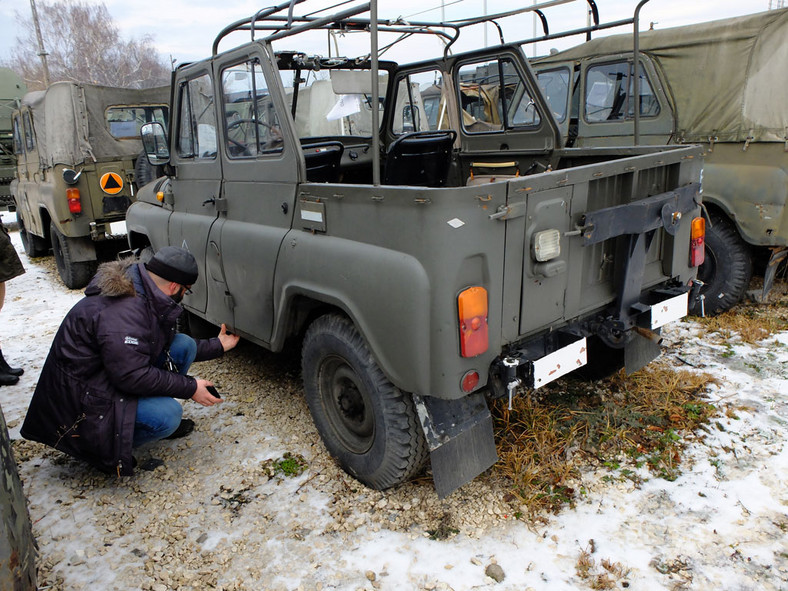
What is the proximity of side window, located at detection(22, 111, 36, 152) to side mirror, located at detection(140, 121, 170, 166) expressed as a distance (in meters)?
4.65

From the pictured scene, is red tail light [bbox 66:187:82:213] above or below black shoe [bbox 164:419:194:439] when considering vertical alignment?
above

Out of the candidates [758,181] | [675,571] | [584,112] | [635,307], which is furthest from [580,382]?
[584,112]

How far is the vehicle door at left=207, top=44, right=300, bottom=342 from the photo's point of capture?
10.3 feet

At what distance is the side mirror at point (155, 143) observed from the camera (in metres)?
4.18

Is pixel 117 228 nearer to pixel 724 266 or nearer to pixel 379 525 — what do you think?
pixel 379 525

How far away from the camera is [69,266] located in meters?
7.11

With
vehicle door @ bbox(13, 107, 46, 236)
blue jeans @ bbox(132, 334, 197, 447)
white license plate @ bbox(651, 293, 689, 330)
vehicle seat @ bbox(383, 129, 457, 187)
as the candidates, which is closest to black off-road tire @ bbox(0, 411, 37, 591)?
blue jeans @ bbox(132, 334, 197, 447)

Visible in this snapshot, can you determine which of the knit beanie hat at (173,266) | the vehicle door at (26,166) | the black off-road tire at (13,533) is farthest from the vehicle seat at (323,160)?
the vehicle door at (26,166)

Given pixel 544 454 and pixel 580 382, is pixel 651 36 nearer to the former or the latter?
pixel 580 382

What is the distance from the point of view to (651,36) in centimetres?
571

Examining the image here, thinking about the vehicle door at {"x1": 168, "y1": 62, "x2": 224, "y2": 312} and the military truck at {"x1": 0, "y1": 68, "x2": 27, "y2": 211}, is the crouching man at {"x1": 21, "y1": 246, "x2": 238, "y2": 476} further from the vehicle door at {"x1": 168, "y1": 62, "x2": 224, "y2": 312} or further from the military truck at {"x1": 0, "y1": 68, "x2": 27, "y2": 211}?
the military truck at {"x1": 0, "y1": 68, "x2": 27, "y2": 211}

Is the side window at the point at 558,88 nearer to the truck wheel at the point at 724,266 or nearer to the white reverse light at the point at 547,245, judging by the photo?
the truck wheel at the point at 724,266

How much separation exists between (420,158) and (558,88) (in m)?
3.18

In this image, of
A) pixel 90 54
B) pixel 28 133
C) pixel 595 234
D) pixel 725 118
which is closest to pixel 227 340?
pixel 595 234
